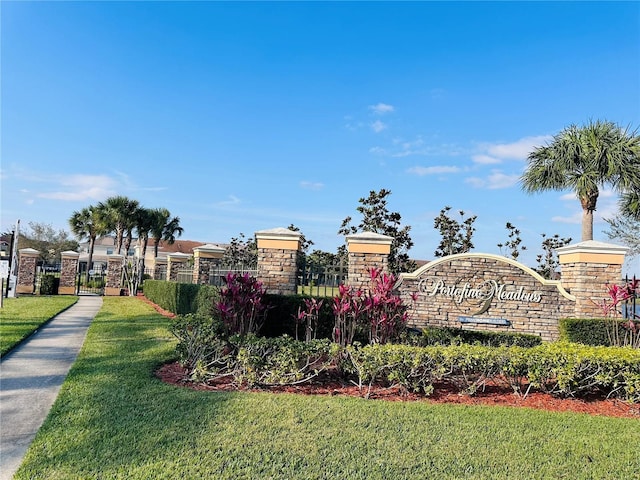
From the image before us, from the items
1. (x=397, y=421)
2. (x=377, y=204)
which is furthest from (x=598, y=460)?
(x=377, y=204)

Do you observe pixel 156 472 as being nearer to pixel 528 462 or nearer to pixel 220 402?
pixel 220 402

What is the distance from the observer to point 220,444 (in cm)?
334

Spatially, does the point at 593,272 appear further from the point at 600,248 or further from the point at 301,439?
the point at 301,439

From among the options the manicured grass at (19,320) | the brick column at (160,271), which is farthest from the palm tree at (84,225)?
the manicured grass at (19,320)

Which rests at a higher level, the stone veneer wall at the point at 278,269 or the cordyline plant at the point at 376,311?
the stone veneer wall at the point at 278,269

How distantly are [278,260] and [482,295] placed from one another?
4372 mm

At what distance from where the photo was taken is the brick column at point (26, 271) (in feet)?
63.3

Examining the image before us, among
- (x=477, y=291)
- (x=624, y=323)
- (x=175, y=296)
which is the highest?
(x=477, y=291)

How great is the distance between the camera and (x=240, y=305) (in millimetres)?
6383

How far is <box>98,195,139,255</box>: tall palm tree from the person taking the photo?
2789cm

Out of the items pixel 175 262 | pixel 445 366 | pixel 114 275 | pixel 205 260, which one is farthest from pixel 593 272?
pixel 114 275

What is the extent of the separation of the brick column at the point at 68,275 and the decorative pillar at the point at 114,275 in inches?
57.1

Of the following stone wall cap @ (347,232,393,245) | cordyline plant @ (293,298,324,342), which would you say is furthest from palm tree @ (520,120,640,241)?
cordyline plant @ (293,298,324,342)

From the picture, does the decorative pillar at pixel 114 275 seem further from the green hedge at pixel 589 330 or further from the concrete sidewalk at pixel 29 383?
the green hedge at pixel 589 330
